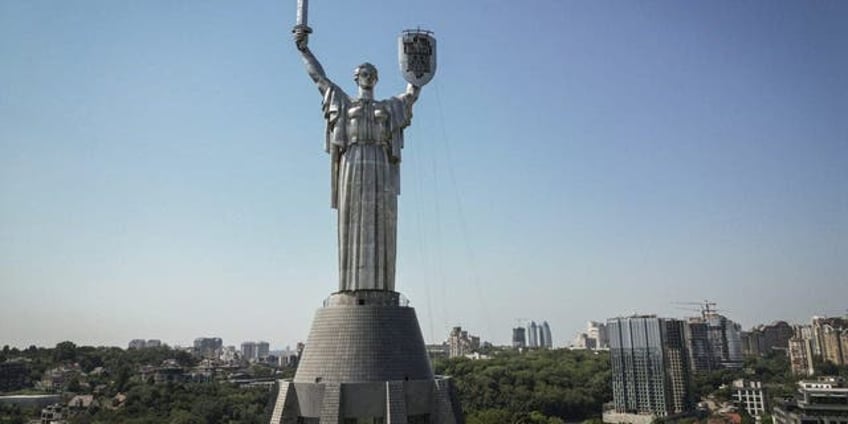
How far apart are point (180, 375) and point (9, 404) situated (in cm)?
1981

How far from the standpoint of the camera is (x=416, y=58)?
1741 centimetres

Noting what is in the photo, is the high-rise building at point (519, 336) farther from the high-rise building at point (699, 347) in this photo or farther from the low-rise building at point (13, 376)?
the low-rise building at point (13, 376)

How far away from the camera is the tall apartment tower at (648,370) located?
5994cm

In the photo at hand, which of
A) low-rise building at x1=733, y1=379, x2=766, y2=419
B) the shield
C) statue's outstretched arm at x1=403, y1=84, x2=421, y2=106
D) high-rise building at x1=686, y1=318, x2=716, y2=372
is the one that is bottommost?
low-rise building at x1=733, y1=379, x2=766, y2=419

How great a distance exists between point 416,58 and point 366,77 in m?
1.66

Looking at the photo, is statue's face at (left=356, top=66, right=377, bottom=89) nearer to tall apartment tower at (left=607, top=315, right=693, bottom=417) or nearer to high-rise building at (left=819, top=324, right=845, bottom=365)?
tall apartment tower at (left=607, top=315, right=693, bottom=417)

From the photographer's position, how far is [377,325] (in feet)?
47.8

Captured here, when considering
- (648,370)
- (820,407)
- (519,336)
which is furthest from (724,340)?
(519,336)

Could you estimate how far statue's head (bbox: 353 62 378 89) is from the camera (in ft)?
55.7

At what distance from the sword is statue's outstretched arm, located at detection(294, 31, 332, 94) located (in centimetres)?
12

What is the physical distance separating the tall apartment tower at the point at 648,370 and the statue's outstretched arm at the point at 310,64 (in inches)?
2115

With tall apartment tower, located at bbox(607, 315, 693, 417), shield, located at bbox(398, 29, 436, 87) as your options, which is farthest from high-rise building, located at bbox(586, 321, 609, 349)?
shield, located at bbox(398, 29, 436, 87)

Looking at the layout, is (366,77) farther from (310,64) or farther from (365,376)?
(365,376)

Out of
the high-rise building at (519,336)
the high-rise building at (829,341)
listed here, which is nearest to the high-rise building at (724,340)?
the high-rise building at (829,341)
